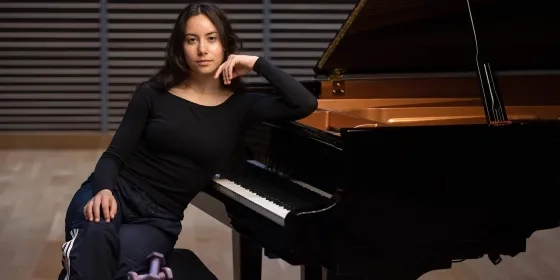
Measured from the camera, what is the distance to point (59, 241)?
15.1ft

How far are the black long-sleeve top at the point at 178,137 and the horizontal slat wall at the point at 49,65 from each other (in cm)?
506

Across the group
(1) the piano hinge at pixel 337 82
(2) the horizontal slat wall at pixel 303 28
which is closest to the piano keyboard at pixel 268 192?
(1) the piano hinge at pixel 337 82

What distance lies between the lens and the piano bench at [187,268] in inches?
97.2

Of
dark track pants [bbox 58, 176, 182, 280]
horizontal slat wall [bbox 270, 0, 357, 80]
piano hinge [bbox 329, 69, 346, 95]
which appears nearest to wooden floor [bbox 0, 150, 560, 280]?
piano hinge [bbox 329, 69, 346, 95]

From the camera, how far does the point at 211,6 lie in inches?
102

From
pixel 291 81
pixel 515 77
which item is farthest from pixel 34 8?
pixel 291 81

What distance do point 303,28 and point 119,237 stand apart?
5309 mm

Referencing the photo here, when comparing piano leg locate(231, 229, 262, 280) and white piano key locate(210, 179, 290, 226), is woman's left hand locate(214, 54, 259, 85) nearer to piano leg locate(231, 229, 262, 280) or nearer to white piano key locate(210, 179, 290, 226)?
white piano key locate(210, 179, 290, 226)

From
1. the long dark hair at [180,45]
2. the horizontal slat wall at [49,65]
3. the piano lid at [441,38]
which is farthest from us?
the horizontal slat wall at [49,65]

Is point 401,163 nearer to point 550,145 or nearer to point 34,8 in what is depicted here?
point 550,145

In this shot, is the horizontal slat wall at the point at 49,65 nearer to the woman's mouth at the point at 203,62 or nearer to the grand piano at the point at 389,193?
the grand piano at the point at 389,193

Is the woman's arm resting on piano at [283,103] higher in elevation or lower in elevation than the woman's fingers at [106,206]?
higher

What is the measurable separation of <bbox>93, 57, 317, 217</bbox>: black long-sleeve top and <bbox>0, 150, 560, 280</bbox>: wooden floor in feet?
4.78

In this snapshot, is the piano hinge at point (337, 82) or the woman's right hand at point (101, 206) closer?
the woman's right hand at point (101, 206)
